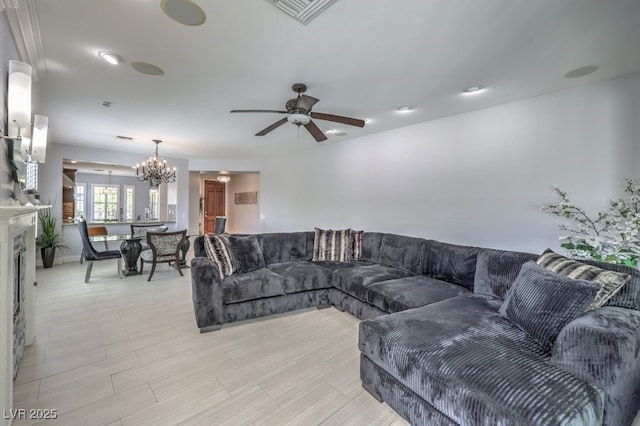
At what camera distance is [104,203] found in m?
9.36

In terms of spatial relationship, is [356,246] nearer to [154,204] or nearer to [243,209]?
[243,209]

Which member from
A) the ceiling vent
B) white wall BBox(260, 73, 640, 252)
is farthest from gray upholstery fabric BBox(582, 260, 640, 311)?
the ceiling vent

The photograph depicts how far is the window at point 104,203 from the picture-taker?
923 cm

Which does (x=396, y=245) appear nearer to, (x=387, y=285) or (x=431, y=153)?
(x=387, y=285)

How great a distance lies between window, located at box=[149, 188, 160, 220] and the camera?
938 cm

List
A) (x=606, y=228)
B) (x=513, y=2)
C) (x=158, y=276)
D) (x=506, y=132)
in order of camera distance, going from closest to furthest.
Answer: (x=513, y=2)
(x=606, y=228)
(x=506, y=132)
(x=158, y=276)

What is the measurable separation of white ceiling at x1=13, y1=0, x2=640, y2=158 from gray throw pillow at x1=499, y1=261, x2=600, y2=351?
5.86ft

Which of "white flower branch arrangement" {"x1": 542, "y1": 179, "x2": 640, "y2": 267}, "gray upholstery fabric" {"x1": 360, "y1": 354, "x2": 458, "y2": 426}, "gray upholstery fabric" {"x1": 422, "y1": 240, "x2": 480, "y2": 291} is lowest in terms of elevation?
"gray upholstery fabric" {"x1": 360, "y1": 354, "x2": 458, "y2": 426}

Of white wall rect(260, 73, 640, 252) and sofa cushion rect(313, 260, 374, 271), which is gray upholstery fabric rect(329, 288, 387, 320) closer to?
sofa cushion rect(313, 260, 374, 271)

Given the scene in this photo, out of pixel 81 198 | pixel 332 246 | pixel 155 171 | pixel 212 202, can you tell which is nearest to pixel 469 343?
pixel 332 246

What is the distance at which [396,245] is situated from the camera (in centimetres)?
374

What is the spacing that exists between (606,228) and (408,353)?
8.51 ft

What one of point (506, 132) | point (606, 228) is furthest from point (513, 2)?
point (606, 228)

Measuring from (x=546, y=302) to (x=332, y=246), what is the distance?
8.81 ft
